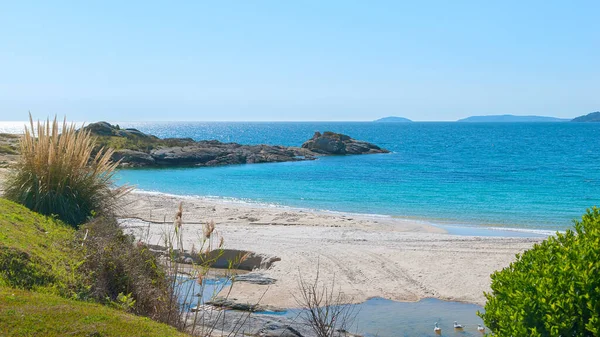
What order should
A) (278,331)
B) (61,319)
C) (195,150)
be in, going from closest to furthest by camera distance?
(61,319) < (278,331) < (195,150)

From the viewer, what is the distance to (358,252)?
15430 millimetres

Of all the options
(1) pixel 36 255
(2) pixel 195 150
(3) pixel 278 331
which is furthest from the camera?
(2) pixel 195 150

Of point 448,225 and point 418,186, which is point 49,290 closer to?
point 448,225

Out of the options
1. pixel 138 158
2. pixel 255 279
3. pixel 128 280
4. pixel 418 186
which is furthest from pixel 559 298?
pixel 138 158

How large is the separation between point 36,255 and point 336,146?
57427mm

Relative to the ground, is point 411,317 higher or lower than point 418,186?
lower

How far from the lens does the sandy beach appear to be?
12.1 metres

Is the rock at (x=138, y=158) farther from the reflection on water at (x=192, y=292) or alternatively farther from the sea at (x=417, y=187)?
the reflection on water at (x=192, y=292)

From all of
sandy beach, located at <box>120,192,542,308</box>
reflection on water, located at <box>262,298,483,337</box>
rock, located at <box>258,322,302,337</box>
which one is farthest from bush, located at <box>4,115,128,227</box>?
reflection on water, located at <box>262,298,483,337</box>

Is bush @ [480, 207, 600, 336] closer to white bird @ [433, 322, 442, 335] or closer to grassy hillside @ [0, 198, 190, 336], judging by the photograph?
grassy hillside @ [0, 198, 190, 336]

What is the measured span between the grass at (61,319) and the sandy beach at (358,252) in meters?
2.70

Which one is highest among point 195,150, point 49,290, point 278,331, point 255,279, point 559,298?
point 559,298

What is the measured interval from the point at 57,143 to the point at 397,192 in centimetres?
2298

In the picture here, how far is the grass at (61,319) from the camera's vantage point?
5305 mm
